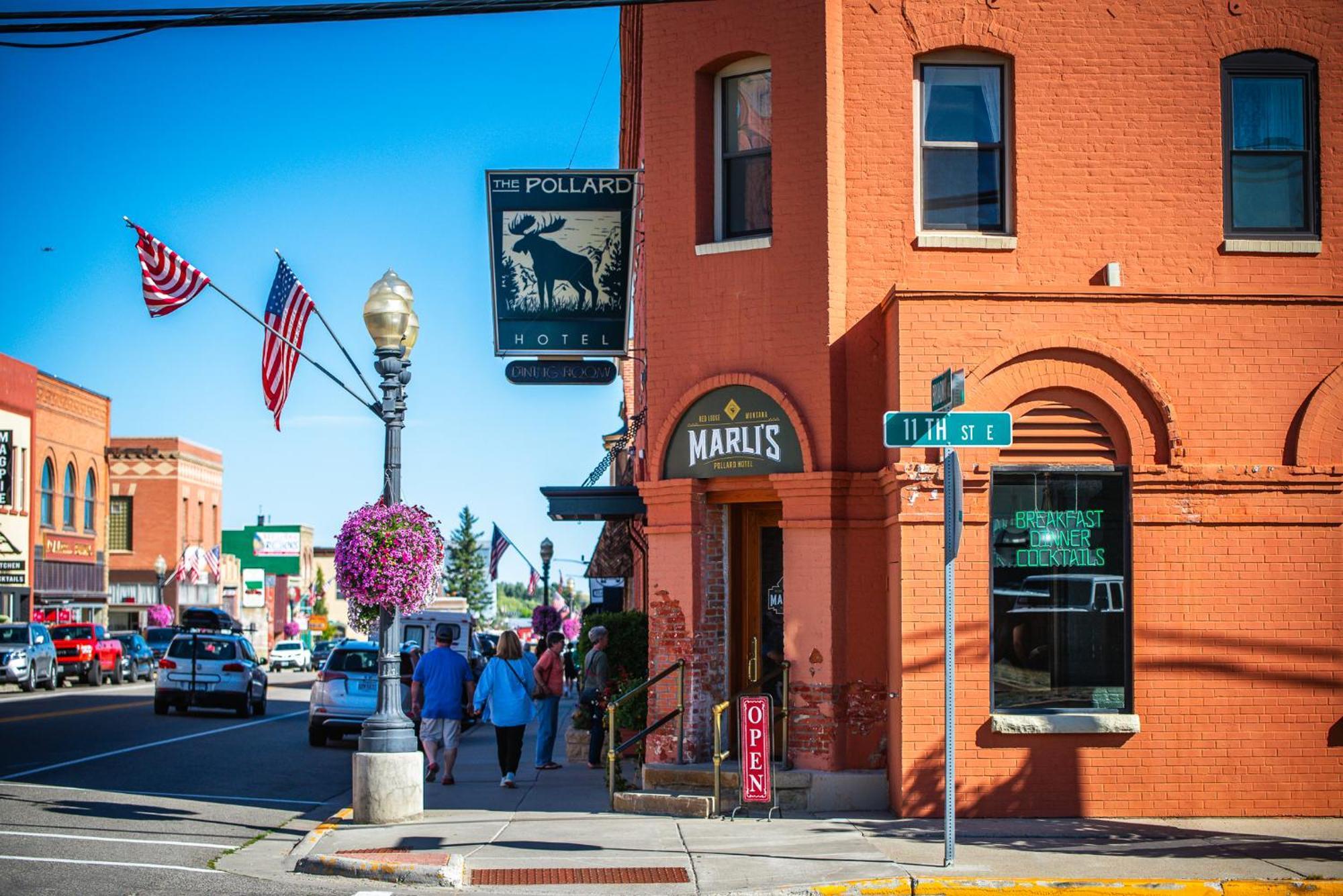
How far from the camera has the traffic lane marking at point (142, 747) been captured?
699 inches

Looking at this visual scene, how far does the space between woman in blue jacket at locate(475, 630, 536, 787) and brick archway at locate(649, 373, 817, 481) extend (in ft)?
9.79

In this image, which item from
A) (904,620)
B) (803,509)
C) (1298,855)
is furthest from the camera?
(803,509)

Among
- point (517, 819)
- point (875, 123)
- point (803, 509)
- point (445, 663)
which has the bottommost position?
point (517, 819)

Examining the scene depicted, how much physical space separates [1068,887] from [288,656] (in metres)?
63.3

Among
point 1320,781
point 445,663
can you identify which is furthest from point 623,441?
point 1320,781

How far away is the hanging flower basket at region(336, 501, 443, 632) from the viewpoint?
13.5 m

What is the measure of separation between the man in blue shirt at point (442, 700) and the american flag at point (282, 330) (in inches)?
139

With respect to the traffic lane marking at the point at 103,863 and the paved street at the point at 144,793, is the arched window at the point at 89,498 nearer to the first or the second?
the paved street at the point at 144,793

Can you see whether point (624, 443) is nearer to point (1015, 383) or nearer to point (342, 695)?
point (342, 695)

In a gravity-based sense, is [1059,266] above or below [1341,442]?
above

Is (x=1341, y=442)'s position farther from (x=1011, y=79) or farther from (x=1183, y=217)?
(x=1011, y=79)

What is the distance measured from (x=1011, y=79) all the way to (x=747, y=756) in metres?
7.01

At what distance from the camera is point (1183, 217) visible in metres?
13.6

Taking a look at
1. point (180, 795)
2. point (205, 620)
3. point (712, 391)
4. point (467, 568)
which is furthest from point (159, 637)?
point (467, 568)
